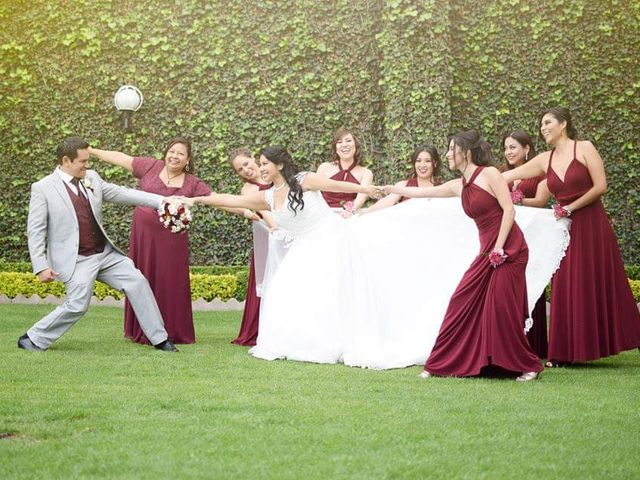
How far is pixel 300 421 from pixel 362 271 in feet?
11.3

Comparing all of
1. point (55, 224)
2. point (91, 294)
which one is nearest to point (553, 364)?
point (91, 294)

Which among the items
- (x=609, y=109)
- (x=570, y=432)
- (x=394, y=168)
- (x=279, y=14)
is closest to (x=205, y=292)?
(x=394, y=168)

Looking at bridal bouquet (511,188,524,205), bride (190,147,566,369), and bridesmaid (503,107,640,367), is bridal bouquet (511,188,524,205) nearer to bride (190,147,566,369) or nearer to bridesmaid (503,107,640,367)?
bride (190,147,566,369)

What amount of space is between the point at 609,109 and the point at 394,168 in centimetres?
311

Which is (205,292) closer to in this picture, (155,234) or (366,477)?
(155,234)

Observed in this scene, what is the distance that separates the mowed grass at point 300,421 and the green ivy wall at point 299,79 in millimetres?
6289

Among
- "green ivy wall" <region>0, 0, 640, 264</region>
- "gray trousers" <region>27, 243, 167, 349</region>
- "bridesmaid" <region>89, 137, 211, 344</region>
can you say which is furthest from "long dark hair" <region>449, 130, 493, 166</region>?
"green ivy wall" <region>0, 0, 640, 264</region>

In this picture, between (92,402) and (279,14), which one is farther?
(279,14)

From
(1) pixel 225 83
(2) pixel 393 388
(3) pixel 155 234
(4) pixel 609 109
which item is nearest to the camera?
(2) pixel 393 388

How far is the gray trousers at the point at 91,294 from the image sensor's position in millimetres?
9258

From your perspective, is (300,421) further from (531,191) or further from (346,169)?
(346,169)

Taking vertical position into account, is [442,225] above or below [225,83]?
below

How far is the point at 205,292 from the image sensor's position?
46.9ft

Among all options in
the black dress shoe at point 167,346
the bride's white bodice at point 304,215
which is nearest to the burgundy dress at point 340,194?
the bride's white bodice at point 304,215
